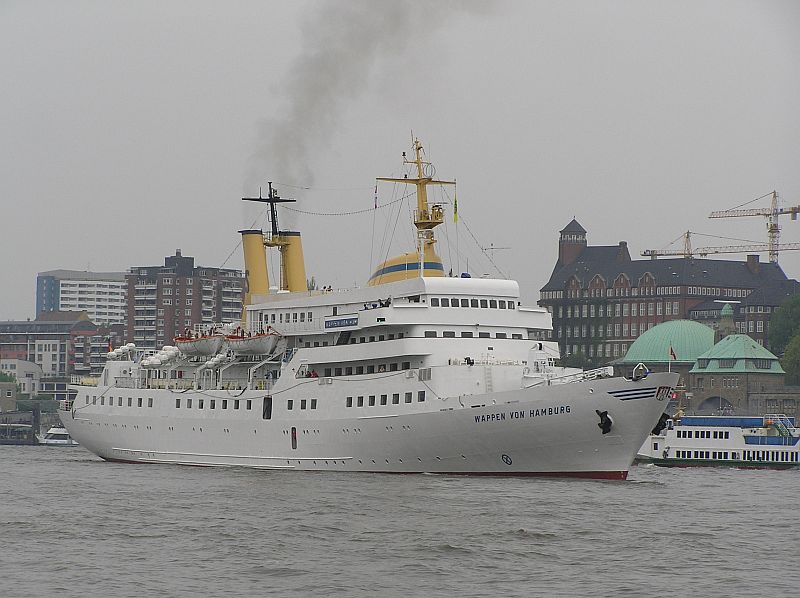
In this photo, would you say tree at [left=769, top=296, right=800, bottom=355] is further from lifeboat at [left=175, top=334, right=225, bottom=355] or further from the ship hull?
the ship hull

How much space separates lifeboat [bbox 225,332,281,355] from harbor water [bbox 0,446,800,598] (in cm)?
938

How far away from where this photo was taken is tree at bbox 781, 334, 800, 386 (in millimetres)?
138625

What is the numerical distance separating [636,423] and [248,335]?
20.6m

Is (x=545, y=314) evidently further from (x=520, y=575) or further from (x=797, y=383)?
(x=797, y=383)

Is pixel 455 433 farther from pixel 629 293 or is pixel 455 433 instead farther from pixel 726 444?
pixel 629 293

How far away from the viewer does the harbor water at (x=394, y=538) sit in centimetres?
3334

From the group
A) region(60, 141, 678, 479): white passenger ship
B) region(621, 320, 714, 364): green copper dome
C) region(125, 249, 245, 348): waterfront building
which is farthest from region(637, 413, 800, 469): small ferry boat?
region(125, 249, 245, 348): waterfront building

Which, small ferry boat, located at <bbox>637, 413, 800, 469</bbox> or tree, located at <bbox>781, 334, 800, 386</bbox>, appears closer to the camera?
small ferry boat, located at <bbox>637, 413, 800, 469</bbox>

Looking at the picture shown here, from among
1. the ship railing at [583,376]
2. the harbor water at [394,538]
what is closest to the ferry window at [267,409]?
the harbor water at [394,538]

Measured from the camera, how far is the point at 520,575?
34.2 metres

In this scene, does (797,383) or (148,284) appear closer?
(797,383)

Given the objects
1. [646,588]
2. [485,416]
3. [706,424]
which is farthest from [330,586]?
[706,424]

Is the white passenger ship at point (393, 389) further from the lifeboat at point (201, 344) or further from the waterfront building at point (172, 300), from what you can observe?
the waterfront building at point (172, 300)

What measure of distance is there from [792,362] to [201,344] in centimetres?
8593
